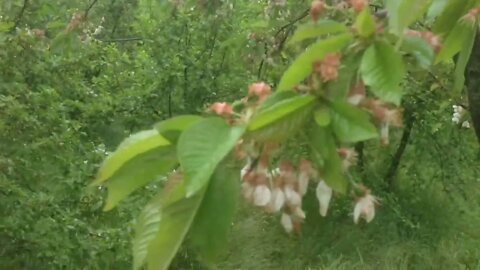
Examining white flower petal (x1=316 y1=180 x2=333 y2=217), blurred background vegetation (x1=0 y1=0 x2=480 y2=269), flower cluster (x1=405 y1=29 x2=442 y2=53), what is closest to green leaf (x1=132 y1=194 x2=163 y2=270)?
white flower petal (x1=316 y1=180 x2=333 y2=217)

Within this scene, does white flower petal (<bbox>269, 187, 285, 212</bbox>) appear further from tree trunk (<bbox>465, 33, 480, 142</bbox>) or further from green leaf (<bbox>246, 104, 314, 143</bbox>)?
tree trunk (<bbox>465, 33, 480, 142</bbox>)

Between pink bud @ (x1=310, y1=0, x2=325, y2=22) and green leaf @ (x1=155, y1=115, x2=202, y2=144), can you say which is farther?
pink bud @ (x1=310, y1=0, x2=325, y2=22)

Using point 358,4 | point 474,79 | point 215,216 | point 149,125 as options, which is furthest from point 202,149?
point 149,125

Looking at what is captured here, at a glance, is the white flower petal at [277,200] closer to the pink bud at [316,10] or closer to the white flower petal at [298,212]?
the white flower petal at [298,212]

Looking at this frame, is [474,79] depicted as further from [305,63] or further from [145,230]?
[145,230]

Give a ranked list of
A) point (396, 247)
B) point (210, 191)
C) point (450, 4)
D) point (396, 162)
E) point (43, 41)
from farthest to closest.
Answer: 1. point (396, 162)
2. point (396, 247)
3. point (43, 41)
4. point (450, 4)
5. point (210, 191)

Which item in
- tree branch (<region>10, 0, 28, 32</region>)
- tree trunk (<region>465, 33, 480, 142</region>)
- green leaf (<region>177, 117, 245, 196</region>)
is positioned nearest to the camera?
green leaf (<region>177, 117, 245, 196</region>)

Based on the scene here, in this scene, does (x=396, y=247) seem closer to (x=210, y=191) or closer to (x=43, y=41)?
(x=43, y=41)

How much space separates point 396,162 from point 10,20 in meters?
2.79

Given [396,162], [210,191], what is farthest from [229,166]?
[396,162]

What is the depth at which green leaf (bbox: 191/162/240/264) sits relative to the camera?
0.67 metres

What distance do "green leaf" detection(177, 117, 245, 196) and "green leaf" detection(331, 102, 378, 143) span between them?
103 mm

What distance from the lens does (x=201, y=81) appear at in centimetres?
585

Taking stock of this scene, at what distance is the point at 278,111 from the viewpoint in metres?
0.72
